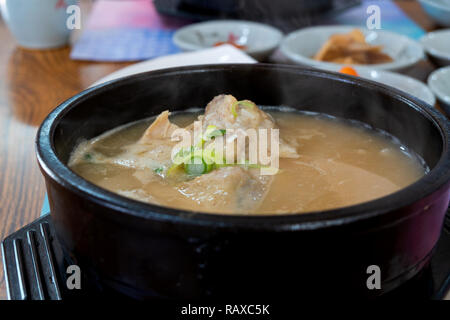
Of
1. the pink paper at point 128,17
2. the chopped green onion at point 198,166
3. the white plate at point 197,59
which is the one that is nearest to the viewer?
the chopped green onion at point 198,166

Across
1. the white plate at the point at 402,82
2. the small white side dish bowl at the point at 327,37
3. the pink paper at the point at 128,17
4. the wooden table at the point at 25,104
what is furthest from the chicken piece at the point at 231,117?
the pink paper at the point at 128,17

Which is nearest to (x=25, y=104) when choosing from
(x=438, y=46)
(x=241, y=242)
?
(x=241, y=242)

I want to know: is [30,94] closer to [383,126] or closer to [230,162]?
[230,162]

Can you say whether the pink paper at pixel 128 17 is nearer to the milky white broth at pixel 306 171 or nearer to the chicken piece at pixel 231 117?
the milky white broth at pixel 306 171

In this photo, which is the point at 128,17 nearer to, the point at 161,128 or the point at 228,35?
the point at 228,35
